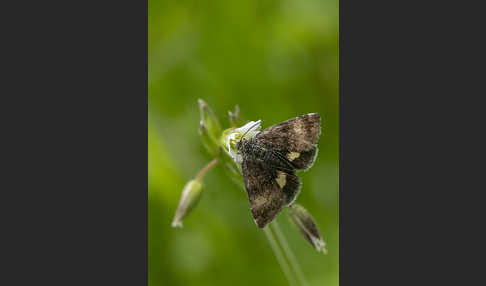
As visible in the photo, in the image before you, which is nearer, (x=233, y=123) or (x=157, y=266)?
(x=233, y=123)

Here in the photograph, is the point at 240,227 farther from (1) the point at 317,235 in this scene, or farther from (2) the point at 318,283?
(1) the point at 317,235

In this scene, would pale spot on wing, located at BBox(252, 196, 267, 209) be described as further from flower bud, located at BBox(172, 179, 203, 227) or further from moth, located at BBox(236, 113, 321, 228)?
flower bud, located at BBox(172, 179, 203, 227)

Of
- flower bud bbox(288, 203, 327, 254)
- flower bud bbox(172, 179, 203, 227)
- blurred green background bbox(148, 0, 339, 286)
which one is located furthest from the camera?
blurred green background bbox(148, 0, 339, 286)

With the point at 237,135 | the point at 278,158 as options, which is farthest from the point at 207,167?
the point at 278,158

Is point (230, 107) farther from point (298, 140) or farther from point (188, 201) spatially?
point (298, 140)

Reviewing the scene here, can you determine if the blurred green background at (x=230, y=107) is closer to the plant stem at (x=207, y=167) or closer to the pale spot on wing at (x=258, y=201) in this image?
the plant stem at (x=207, y=167)

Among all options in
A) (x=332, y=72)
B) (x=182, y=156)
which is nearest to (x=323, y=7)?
(x=332, y=72)

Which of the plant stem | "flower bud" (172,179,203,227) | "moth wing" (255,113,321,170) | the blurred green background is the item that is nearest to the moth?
"moth wing" (255,113,321,170)
